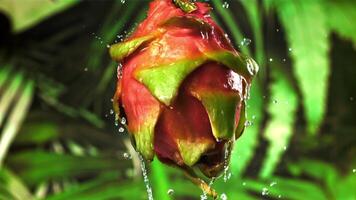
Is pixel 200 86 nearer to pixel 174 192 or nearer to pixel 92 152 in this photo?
pixel 174 192

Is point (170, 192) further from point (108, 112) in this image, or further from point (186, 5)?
point (186, 5)

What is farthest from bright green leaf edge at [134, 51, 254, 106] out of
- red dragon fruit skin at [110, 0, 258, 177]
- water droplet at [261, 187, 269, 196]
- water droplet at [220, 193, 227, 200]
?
water droplet at [261, 187, 269, 196]

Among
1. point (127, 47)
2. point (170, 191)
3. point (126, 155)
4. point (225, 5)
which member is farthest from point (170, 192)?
point (127, 47)

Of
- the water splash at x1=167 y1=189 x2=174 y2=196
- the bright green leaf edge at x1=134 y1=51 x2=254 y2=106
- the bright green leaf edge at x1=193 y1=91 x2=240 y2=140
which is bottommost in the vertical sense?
the water splash at x1=167 y1=189 x2=174 y2=196

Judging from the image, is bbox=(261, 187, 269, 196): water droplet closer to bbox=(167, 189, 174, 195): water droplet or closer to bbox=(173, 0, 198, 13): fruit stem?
bbox=(167, 189, 174, 195): water droplet

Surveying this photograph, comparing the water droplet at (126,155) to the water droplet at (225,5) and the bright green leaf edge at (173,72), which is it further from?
the bright green leaf edge at (173,72)

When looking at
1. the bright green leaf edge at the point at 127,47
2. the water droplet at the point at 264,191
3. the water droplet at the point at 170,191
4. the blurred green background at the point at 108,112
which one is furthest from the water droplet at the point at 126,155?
the bright green leaf edge at the point at 127,47
